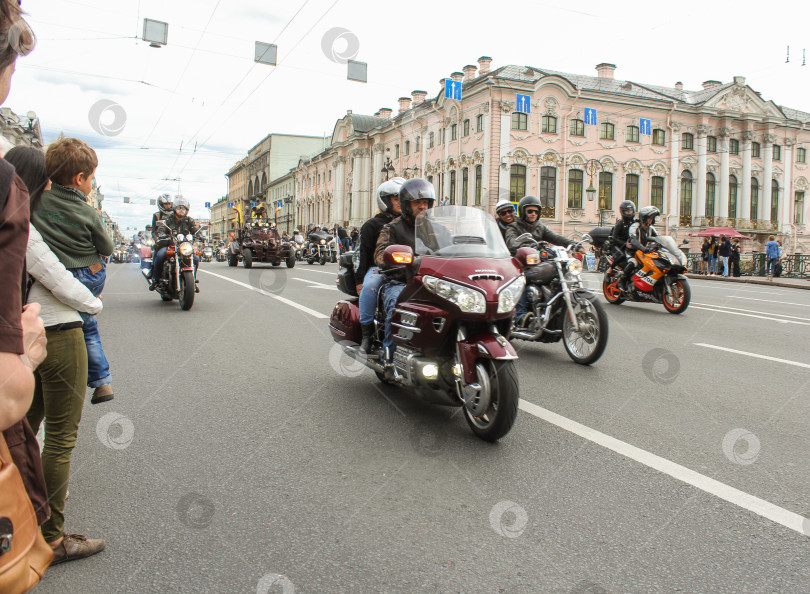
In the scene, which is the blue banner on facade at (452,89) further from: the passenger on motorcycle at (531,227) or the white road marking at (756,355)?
the white road marking at (756,355)

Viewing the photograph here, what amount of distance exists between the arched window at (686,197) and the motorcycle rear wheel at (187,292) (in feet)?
143

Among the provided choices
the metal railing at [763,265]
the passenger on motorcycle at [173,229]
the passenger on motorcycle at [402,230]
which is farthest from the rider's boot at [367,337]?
the metal railing at [763,265]

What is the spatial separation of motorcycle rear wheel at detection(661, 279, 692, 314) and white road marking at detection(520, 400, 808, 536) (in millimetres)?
6862

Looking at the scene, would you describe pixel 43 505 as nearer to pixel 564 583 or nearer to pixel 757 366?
pixel 564 583

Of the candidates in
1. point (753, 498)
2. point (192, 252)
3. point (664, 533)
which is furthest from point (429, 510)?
point (192, 252)

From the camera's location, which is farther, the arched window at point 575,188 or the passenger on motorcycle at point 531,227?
the arched window at point 575,188

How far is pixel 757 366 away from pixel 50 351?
6.10 metres

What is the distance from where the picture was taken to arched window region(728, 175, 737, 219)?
49.3 metres

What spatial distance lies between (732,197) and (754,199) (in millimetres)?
2360

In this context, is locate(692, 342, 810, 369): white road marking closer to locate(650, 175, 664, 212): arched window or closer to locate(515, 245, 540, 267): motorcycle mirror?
locate(515, 245, 540, 267): motorcycle mirror

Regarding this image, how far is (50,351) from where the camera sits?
8.43 ft

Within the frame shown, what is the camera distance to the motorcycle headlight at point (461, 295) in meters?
3.85

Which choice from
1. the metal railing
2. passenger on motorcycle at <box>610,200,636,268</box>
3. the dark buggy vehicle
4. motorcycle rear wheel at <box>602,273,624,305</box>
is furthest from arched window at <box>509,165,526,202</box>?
passenger on motorcycle at <box>610,200,636,268</box>

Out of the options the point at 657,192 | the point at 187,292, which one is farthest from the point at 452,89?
the point at 657,192
